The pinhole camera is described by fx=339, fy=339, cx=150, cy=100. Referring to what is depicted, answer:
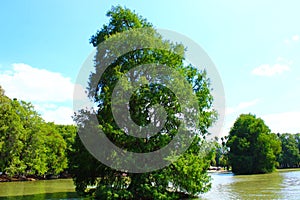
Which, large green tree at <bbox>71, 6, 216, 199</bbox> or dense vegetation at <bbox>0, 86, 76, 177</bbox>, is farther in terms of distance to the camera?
dense vegetation at <bbox>0, 86, 76, 177</bbox>

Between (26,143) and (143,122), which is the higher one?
(26,143)

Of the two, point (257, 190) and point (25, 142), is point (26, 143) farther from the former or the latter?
point (257, 190)

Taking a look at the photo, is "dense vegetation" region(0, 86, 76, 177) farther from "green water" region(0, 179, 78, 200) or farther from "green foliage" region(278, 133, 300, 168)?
"green foliage" region(278, 133, 300, 168)

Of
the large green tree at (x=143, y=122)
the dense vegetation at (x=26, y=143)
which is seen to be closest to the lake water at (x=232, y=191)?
the large green tree at (x=143, y=122)

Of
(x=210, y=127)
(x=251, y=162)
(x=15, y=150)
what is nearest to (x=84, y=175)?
(x=210, y=127)

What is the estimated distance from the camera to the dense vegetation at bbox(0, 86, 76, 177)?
183 feet

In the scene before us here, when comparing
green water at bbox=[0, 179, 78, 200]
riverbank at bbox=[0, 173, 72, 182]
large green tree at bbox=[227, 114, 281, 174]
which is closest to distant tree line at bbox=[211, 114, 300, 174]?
large green tree at bbox=[227, 114, 281, 174]

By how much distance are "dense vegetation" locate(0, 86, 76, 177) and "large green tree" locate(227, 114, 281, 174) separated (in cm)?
3828

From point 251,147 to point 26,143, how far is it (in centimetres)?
4907

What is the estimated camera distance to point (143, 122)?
75.0ft

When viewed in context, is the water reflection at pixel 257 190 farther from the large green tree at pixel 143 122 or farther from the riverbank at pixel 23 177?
the riverbank at pixel 23 177

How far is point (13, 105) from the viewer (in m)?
59.3

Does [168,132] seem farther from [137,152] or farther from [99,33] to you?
[99,33]

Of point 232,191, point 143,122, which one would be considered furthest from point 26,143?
point 143,122
